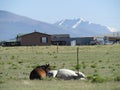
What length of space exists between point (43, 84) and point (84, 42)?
113212 millimetres

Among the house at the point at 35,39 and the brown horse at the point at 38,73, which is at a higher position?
the house at the point at 35,39

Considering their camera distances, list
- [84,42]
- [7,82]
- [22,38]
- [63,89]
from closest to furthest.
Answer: [63,89] → [7,82] → [22,38] → [84,42]

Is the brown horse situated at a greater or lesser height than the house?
lesser

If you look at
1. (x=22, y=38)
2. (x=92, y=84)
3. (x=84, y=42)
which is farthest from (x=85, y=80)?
(x=84, y=42)

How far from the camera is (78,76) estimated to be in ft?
64.5

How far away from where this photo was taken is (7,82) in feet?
61.3

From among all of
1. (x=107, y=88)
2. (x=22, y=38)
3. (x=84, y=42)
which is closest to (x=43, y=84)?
(x=107, y=88)

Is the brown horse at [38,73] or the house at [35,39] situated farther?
the house at [35,39]

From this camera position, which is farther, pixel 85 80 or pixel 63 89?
pixel 85 80

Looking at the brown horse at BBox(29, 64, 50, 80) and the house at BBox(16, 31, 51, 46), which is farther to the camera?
the house at BBox(16, 31, 51, 46)

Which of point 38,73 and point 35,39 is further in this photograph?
point 35,39

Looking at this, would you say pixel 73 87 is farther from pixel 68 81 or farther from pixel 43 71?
pixel 43 71

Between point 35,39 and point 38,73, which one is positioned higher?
point 35,39

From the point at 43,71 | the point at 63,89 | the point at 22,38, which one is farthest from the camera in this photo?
the point at 22,38
